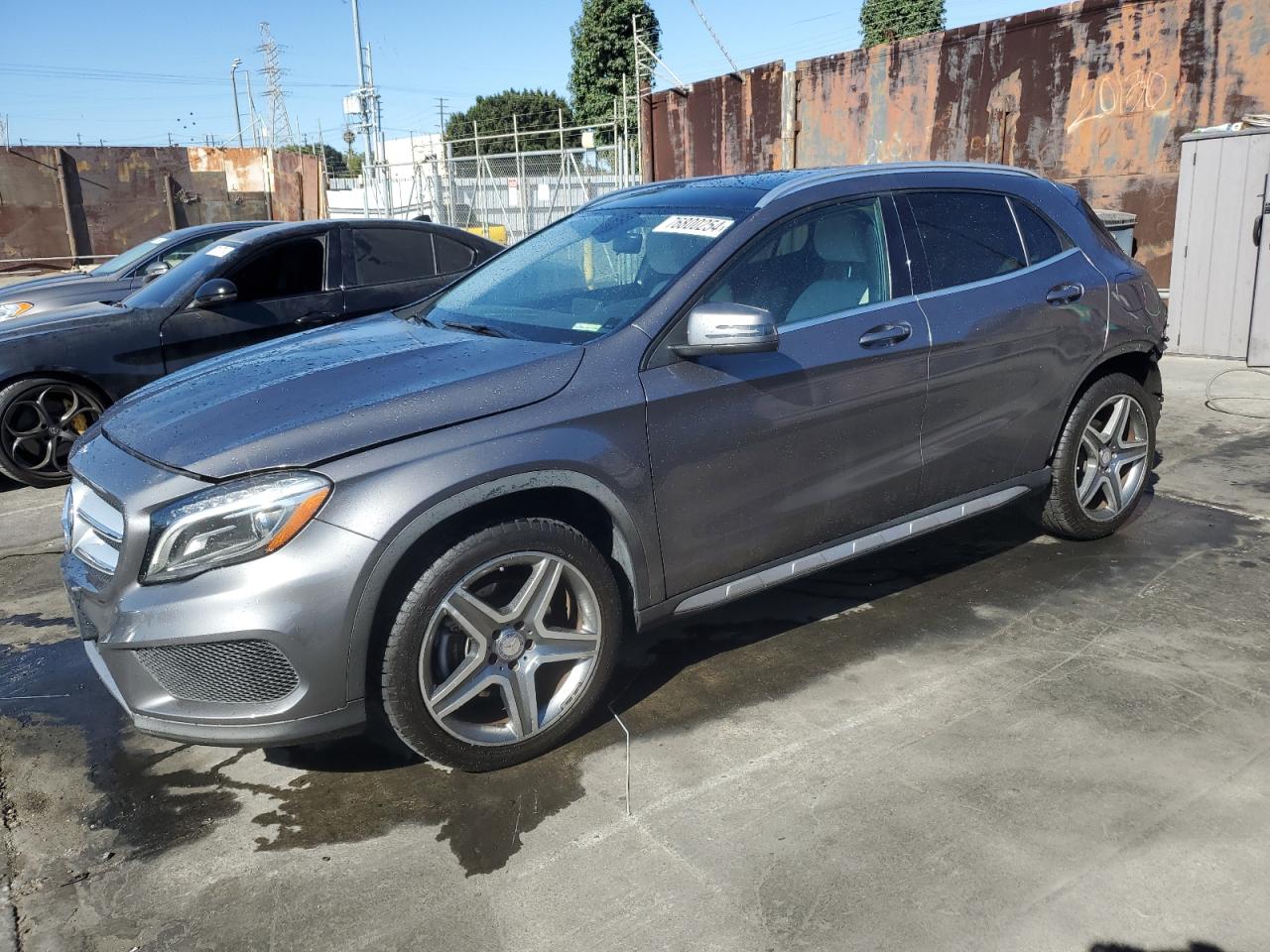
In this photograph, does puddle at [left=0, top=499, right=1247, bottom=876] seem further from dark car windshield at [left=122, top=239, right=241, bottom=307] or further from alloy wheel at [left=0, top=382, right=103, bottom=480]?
dark car windshield at [left=122, top=239, right=241, bottom=307]

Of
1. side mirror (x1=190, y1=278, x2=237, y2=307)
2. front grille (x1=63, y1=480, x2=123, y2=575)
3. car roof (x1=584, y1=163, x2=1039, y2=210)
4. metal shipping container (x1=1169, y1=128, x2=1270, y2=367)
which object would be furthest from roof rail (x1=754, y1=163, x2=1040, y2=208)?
metal shipping container (x1=1169, y1=128, x2=1270, y2=367)

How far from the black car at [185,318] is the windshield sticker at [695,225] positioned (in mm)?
3304

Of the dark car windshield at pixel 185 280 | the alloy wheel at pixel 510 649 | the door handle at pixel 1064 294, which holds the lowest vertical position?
→ the alloy wheel at pixel 510 649

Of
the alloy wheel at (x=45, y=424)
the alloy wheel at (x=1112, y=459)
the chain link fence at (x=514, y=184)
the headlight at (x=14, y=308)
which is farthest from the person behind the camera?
the chain link fence at (x=514, y=184)

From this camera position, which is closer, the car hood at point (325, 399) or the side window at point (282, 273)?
the car hood at point (325, 399)

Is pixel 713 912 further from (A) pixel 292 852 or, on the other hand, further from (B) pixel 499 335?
(B) pixel 499 335

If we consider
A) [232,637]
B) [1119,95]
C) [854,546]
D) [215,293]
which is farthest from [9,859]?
[1119,95]

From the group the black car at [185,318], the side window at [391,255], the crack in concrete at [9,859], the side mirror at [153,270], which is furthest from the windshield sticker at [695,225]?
the side mirror at [153,270]

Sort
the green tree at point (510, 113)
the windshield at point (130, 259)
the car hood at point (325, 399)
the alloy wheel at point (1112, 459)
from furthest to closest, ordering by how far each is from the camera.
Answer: the green tree at point (510, 113) < the windshield at point (130, 259) < the alloy wheel at point (1112, 459) < the car hood at point (325, 399)

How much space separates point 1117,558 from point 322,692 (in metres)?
3.60

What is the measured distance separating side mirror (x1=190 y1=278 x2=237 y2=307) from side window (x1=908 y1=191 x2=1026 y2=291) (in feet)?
14.2

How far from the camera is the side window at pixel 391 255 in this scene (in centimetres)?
690

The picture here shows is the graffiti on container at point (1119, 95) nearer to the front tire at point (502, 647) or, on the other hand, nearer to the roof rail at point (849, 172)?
the roof rail at point (849, 172)

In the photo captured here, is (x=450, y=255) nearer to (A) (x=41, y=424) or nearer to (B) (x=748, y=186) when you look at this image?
(A) (x=41, y=424)
